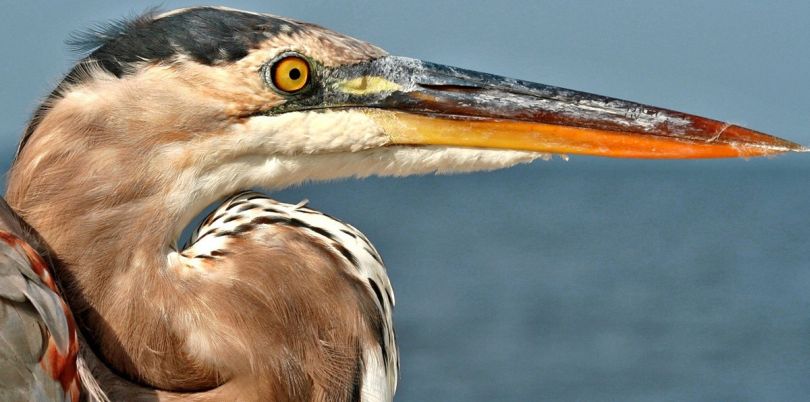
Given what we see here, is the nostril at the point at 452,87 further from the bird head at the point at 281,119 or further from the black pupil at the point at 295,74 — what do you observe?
the black pupil at the point at 295,74

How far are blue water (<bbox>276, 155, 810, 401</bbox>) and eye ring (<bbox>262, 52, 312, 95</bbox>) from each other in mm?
6927

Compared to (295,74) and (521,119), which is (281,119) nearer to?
(295,74)

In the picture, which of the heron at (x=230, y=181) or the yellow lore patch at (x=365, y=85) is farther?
the yellow lore patch at (x=365, y=85)

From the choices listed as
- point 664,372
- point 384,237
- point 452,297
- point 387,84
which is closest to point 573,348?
point 664,372

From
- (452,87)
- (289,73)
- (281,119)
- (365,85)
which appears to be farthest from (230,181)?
(452,87)

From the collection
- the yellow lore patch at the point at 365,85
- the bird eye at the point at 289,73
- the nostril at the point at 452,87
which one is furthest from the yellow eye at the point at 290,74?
the nostril at the point at 452,87

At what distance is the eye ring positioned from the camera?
3.03 m

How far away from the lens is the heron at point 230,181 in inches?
115

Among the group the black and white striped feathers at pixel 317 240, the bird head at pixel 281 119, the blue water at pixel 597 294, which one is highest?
the bird head at pixel 281 119

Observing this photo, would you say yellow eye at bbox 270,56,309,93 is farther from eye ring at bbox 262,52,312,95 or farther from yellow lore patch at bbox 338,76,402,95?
yellow lore patch at bbox 338,76,402,95

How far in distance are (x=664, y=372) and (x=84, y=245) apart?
24204 mm

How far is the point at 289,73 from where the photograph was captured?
3074mm

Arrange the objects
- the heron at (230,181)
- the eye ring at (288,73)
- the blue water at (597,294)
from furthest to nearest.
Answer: the blue water at (597,294), the eye ring at (288,73), the heron at (230,181)

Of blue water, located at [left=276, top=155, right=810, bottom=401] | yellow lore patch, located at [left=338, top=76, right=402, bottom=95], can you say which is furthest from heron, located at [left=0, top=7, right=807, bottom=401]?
blue water, located at [left=276, top=155, right=810, bottom=401]
